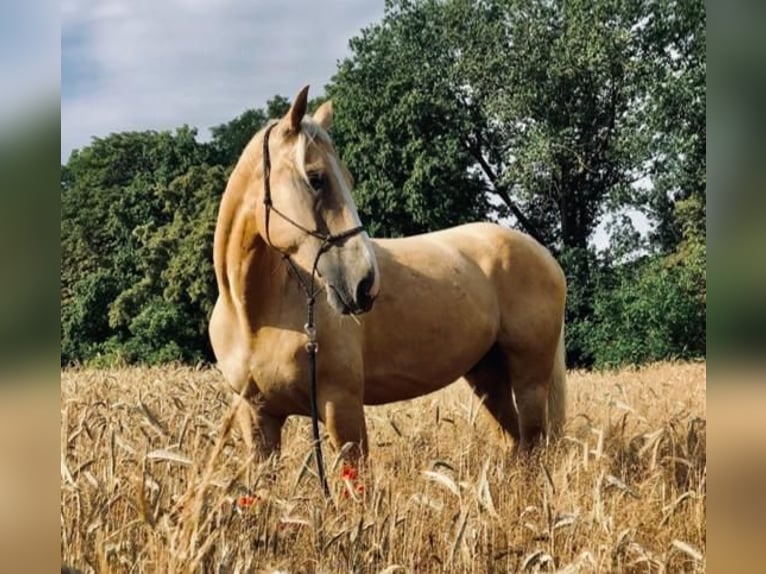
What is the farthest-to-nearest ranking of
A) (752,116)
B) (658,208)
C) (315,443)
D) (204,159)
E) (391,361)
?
1. (204,159)
2. (658,208)
3. (391,361)
4. (315,443)
5. (752,116)

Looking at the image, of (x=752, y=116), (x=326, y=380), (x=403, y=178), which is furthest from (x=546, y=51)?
(x=752, y=116)

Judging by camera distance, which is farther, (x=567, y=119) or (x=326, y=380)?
(x=567, y=119)

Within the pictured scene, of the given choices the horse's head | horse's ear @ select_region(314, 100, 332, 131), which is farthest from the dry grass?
horse's ear @ select_region(314, 100, 332, 131)

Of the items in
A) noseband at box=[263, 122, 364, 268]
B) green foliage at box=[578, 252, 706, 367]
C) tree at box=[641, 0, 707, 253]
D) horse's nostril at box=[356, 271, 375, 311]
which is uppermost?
tree at box=[641, 0, 707, 253]

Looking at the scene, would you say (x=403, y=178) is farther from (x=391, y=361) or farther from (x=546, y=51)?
(x=391, y=361)

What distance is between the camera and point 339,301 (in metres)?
3.13

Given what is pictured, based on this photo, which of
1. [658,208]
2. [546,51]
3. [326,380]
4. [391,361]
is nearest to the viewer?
[326,380]

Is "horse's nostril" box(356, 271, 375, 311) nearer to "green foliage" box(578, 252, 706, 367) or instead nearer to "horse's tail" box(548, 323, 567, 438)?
"horse's tail" box(548, 323, 567, 438)

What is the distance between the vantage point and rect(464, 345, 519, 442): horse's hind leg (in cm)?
497

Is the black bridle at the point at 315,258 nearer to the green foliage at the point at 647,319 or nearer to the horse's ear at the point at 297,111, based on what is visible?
the horse's ear at the point at 297,111

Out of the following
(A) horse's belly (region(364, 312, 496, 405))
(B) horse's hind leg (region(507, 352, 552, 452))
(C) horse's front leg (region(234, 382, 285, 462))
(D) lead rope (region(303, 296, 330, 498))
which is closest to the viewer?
(D) lead rope (region(303, 296, 330, 498))

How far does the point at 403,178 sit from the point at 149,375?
1003cm

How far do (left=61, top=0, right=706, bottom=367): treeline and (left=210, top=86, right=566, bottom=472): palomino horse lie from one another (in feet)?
27.9

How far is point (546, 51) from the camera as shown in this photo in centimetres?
1805
